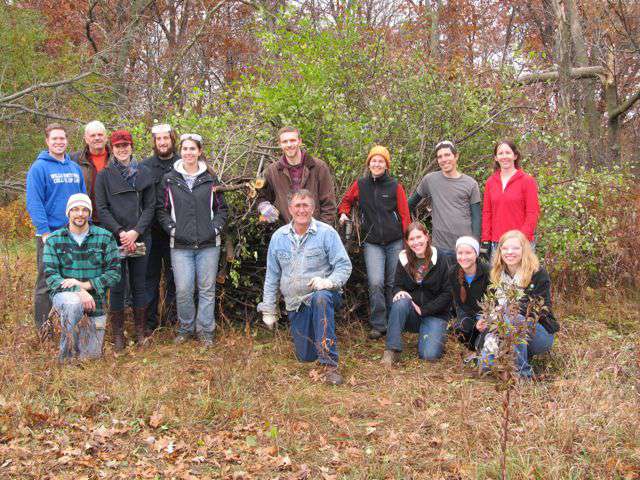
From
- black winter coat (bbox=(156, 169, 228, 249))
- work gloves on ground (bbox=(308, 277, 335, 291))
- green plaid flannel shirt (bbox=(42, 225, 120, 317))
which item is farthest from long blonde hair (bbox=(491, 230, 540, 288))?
green plaid flannel shirt (bbox=(42, 225, 120, 317))

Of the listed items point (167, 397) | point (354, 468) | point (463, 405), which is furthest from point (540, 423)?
point (167, 397)

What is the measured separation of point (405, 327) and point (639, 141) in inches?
585

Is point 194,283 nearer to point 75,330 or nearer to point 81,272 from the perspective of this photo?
point 81,272

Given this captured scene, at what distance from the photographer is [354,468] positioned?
362 centimetres

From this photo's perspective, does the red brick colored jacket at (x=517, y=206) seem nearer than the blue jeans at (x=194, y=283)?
Yes

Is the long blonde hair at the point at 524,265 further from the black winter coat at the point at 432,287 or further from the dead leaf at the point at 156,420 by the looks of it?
the dead leaf at the point at 156,420

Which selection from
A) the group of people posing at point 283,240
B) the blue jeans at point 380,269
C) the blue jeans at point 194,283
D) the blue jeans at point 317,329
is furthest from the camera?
the blue jeans at point 380,269

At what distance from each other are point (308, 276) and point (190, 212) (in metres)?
1.26

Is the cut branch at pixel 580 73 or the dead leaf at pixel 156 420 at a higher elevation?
the cut branch at pixel 580 73

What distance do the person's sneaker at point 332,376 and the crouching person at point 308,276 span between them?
3cm

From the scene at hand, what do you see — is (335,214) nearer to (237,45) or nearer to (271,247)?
(271,247)

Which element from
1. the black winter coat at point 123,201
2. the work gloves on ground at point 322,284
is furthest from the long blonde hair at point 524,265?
the black winter coat at point 123,201

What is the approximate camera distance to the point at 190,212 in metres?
5.75

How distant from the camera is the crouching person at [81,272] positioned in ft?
17.4
